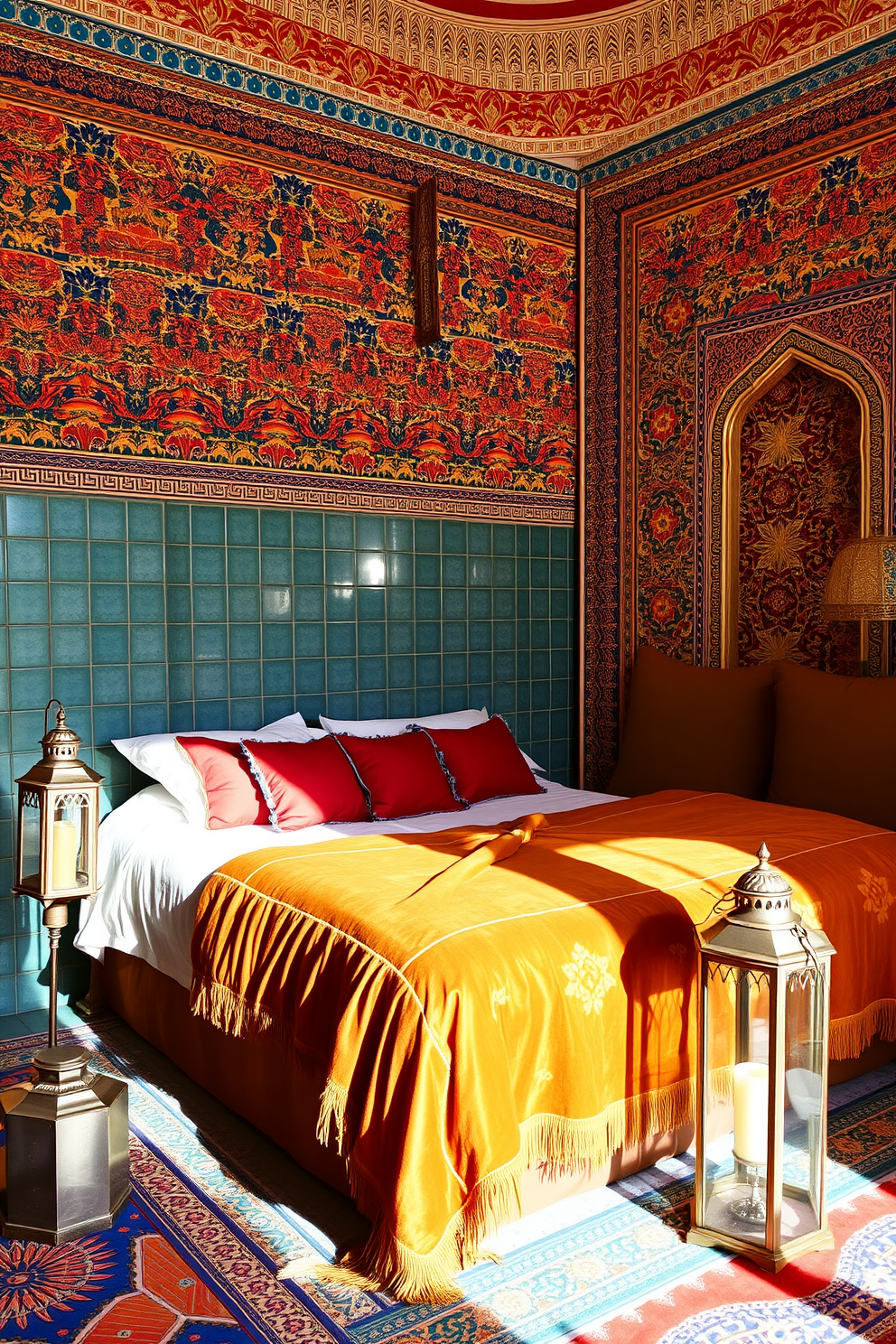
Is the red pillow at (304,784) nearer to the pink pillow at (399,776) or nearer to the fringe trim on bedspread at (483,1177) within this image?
the pink pillow at (399,776)

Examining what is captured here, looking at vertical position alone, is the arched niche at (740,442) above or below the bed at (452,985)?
above

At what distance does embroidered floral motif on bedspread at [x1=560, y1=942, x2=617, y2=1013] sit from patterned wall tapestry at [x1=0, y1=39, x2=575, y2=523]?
283cm

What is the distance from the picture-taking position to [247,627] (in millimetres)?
4879

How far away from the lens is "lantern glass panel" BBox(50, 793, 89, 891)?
9.58ft

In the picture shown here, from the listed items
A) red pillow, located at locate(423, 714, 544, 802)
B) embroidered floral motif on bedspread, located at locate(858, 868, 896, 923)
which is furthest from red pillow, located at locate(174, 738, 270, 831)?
embroidered floral motif on bedspread, located at locate(858, 868, 896, 923)

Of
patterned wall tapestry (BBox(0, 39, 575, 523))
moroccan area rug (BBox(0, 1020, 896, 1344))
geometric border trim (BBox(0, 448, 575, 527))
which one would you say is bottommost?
moroccan area rug (BBox(0, 1020, 896, 1344))

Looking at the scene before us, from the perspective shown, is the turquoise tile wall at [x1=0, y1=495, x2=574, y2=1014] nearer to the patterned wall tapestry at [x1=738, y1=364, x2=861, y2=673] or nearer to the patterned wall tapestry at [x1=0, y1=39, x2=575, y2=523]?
the patterned wall tapestry at [x1=0, y1=39, x2=575, y2=523]

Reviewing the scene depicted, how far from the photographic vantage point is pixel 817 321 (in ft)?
16.2

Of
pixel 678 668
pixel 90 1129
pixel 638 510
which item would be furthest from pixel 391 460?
pixel 90 1129

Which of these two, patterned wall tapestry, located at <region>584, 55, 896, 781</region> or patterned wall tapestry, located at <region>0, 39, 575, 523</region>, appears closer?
patterned wall tapestry, located at <region>0, 39, 575, 523</region>

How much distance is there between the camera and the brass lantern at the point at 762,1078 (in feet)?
8.20

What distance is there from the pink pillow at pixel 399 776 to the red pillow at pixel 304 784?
8cm

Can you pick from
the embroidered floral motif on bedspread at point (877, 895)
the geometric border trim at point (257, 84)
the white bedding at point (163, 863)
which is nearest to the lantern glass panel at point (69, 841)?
the white bedding at point (163, 863)

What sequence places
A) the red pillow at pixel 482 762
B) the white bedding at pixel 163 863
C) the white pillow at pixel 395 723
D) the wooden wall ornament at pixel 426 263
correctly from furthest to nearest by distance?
the wooden wall ornament at pixel 426 263, the white pillow at pixel 395 723, the red pillow at pixel 482 762, the white bedding at pixel 163 863
